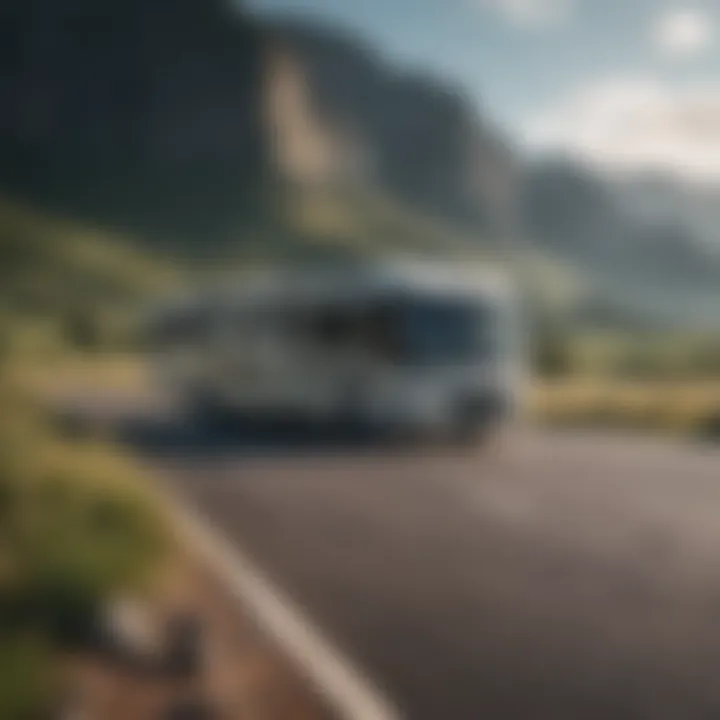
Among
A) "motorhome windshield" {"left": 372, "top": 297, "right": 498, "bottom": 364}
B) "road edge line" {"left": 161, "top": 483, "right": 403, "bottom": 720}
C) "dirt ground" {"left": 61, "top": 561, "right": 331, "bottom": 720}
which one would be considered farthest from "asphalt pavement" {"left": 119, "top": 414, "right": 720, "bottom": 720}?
"motorhome windshield" {"left": 372, "top": 297, "right": 498, "bottom": 364}

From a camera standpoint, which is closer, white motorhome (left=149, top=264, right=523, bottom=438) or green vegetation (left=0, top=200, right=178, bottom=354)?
white motorhome (left=149, top=264, right=523, bottom=438)

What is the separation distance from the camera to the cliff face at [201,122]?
5044 inches

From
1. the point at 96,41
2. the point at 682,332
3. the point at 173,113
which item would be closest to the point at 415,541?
the point at 682,332

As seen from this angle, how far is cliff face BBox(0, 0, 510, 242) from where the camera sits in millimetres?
128125

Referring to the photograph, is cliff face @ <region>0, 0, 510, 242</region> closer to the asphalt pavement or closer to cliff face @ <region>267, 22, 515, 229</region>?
cliff face @ <region>267, 22, 515, 229</region>

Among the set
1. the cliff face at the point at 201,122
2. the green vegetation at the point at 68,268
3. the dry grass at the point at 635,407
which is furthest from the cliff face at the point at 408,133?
the dry grass at the point at 635,407

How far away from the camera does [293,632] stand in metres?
7.20

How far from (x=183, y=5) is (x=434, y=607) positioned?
172 m

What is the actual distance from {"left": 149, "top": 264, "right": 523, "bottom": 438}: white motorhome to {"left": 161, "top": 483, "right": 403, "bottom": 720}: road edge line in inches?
382

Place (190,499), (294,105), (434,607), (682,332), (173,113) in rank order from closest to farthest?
(434,607) → (190,499) → (682,332) → (173,113) → (294,105)

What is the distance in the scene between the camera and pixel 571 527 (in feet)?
38.1

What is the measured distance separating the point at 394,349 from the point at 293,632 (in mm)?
13683

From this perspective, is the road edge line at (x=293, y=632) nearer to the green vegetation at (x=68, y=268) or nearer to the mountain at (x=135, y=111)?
the green vegetation at (x=68, y=268)

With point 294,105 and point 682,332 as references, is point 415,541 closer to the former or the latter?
point 682,332
